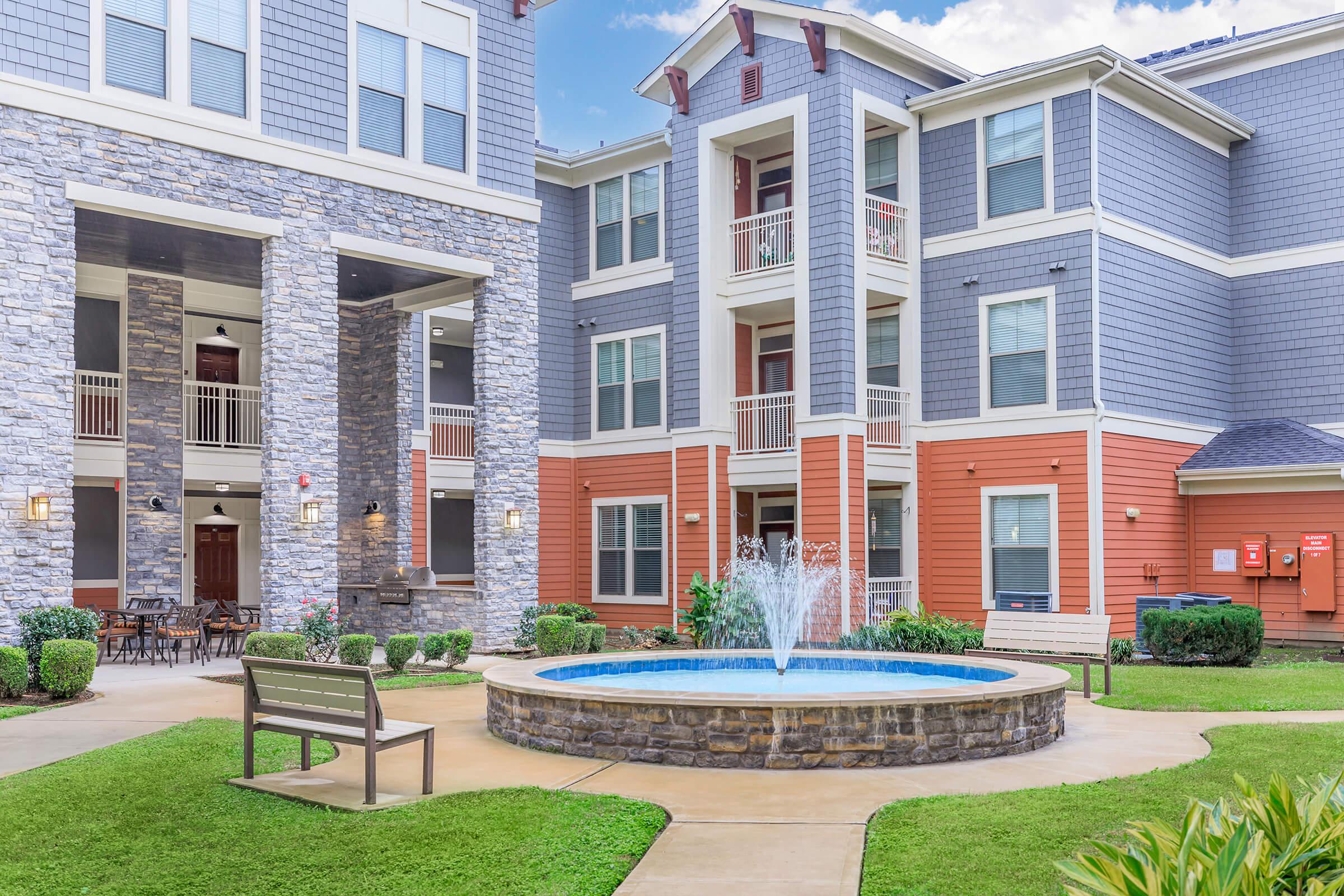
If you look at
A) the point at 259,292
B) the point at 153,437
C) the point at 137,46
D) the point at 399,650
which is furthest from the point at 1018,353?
the point at 153,437

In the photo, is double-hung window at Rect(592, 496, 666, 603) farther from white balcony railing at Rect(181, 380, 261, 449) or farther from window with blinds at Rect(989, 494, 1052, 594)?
white balcony railing at Rect(181, 380, 261, 449)

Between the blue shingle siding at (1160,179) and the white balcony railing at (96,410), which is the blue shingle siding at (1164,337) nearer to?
the blue shingle siding at (1160,179)

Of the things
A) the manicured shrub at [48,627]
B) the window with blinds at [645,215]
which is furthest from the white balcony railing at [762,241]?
the manicured shrub at [48,627]

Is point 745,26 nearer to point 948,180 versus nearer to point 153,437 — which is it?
point 948,180

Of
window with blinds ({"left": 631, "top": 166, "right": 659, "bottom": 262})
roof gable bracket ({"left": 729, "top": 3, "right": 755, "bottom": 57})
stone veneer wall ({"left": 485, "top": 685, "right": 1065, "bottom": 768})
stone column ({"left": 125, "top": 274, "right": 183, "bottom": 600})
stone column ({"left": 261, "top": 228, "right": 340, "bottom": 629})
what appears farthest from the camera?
window with blinds ({"left": 631, "top": 166, "right": 659, "bottom": 262})

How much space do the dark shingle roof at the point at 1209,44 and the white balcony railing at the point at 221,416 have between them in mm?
17704

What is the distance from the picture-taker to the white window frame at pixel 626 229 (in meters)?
23.0

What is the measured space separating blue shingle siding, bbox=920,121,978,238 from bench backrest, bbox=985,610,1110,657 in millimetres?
8369

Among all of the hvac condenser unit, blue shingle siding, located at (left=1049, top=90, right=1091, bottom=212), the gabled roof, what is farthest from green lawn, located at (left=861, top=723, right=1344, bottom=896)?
the gabled roof

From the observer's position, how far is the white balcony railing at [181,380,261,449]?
19.6 meters

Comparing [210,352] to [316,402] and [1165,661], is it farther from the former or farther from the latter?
[1165,661]

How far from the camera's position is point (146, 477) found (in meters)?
18.8

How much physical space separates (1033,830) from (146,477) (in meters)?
16.2

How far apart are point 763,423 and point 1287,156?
33.1ft
